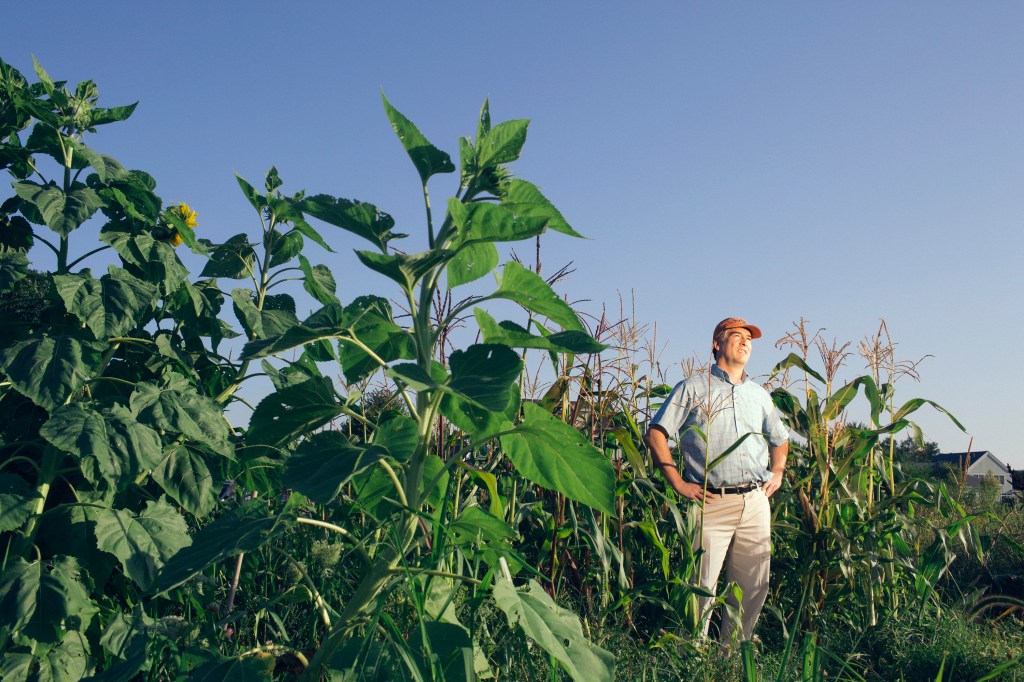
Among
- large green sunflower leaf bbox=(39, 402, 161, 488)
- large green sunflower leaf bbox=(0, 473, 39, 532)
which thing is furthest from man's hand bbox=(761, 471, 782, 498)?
large green sunflower leaf bbox=(0, 473, 39, 532)

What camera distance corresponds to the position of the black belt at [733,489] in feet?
13.8

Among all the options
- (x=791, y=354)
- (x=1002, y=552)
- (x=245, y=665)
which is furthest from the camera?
(x=1002, y=552)

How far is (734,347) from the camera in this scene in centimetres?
443

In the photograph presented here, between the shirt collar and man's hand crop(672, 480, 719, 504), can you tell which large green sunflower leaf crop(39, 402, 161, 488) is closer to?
man's hand crop(672, 480, 719, 504)

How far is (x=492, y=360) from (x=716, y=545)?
308 centimetres

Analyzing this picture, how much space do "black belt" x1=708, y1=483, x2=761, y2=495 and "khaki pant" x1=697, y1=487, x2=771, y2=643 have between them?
28 millimetres

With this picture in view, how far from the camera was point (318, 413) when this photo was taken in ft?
5.31

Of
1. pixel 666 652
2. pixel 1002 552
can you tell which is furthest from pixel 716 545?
pixel 1002 552

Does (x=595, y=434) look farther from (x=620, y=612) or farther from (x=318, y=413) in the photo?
(x=318, y=413)

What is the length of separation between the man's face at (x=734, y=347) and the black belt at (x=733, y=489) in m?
0.69

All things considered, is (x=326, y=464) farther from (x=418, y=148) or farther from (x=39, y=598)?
(x=39, y=598)

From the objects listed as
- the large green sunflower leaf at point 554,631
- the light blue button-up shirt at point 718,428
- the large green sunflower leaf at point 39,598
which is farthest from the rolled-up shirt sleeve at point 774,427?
the large green sunflower leaf at point 39,598

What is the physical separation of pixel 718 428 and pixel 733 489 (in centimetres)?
35

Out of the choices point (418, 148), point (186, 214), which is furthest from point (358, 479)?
point (186, 214)
